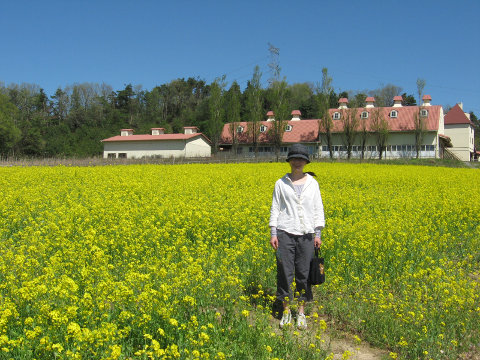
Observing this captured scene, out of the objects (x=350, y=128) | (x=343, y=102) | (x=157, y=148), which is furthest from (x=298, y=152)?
(x=343, y=102)

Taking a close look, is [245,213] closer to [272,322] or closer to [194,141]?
[272,322]

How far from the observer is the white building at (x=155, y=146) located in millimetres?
47844

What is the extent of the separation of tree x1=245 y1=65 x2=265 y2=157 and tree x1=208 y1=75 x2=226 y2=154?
3.95 m

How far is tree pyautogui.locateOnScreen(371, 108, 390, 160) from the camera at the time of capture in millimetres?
45000

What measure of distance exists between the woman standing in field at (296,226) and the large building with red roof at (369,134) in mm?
41787

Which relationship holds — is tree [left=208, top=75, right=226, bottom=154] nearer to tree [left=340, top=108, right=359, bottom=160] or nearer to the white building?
the white building

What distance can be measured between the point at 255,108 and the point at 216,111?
18.0ft

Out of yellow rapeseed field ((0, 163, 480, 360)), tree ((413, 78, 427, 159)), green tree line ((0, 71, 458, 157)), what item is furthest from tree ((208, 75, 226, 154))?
yellow rapeseed field ((0, 163, 480, 360))

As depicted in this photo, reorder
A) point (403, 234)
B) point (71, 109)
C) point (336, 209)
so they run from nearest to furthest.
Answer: point (403, 234) < point (336, 209) < point (71, 109)

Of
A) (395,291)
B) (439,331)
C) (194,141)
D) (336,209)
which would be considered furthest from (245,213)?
(194,141)

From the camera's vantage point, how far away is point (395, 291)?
549cm

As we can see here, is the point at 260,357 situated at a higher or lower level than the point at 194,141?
lower

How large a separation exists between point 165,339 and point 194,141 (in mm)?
46604

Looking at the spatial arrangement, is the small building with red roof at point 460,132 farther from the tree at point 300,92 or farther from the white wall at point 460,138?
the tree at point 300,92
